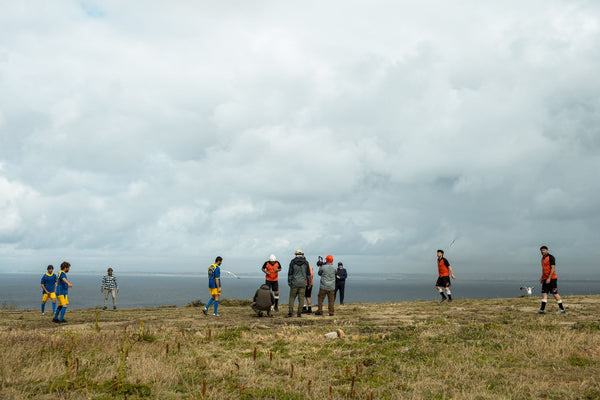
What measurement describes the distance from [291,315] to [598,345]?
10382mm

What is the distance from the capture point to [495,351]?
9219 millimetres

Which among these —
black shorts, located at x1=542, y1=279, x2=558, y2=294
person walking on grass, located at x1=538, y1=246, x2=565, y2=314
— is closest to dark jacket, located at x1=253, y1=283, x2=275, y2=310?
person walking on grass, located at x1=538, y1=246, x2=565, y2=314

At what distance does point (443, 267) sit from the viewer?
68.2 feet

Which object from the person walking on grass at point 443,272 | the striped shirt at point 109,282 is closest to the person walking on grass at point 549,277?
the person walking on grass at point 443,272

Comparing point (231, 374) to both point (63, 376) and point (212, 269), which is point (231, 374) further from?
point (212, 269)

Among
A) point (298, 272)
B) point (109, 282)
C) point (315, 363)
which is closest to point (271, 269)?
point (298, 272)

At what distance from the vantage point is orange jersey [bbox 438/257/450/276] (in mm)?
20625

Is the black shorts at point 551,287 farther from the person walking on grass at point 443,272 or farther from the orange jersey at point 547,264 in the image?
the person walking on grass at point 443,272

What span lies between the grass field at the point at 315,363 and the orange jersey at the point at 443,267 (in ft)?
25.5

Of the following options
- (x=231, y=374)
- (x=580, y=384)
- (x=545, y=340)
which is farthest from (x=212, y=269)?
(x=580, y=384)

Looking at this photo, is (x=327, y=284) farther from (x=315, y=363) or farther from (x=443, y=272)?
(x=315, y=363)

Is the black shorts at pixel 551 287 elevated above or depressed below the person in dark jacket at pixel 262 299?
above

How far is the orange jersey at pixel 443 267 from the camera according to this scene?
20625mm

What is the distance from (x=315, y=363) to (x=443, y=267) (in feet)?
45.7
